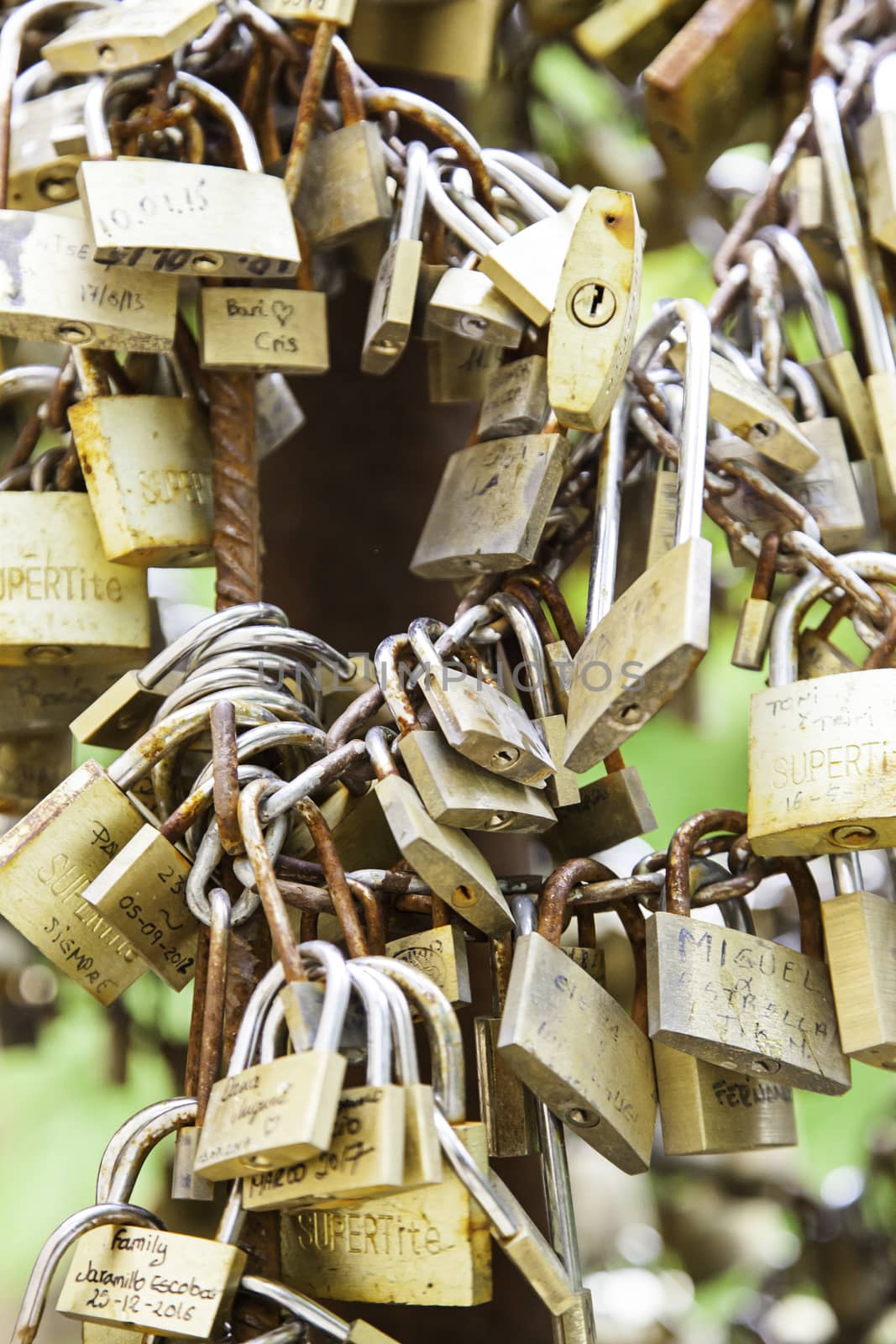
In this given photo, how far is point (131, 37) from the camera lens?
2.58 ft

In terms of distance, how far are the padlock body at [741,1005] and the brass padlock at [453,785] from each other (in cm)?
9

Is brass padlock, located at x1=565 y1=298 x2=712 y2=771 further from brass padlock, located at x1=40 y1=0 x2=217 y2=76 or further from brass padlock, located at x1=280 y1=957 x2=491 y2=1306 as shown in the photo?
brass padlock, located at x1=40 y1=0 x2=217 y2=76

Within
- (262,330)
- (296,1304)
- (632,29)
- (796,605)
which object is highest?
(632,29)

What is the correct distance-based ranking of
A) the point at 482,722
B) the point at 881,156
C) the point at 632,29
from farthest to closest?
the point at 632,29
the point at 881,156
the point at 482,722

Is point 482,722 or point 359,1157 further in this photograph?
point 482,722

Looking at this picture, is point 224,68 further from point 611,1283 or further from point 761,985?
point 611,1283

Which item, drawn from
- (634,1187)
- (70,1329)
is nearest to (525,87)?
(634,1187)

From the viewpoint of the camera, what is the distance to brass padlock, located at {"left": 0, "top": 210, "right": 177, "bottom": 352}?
0.75 metres

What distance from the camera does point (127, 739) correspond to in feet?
2.83

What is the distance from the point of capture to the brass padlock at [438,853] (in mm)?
668

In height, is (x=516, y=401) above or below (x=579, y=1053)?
above

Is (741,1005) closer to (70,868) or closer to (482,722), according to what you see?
(482,722)

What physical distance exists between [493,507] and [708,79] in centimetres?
44

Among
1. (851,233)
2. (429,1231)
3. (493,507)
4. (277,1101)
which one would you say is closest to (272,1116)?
(277,1101)
